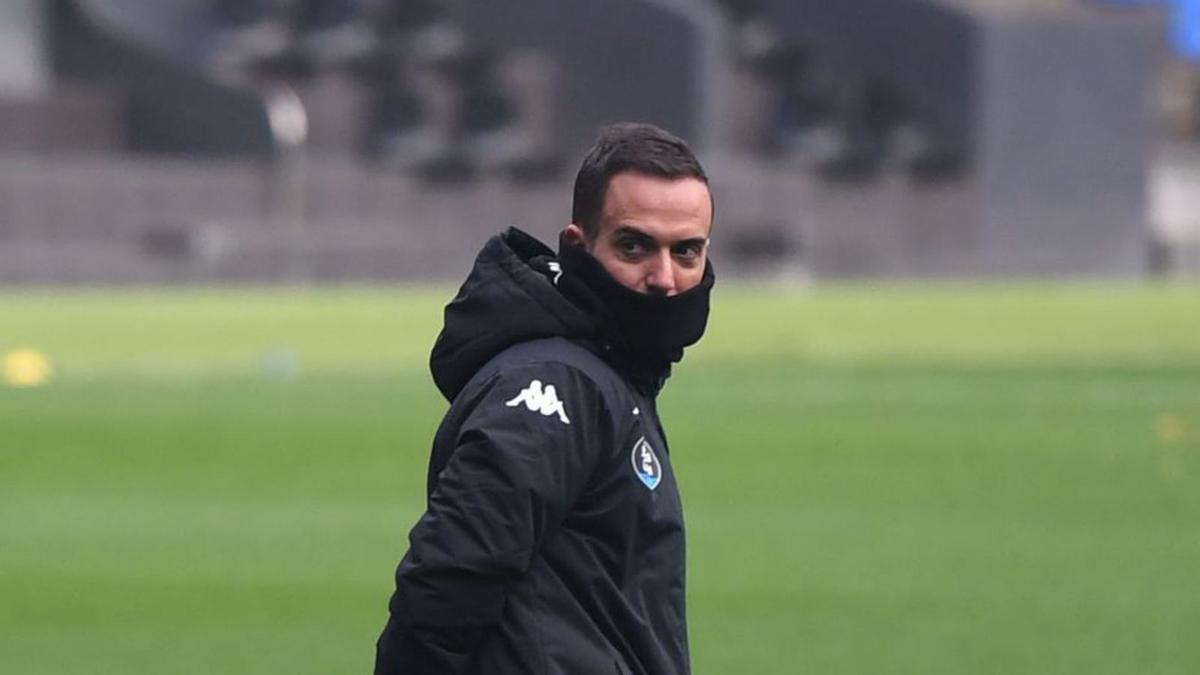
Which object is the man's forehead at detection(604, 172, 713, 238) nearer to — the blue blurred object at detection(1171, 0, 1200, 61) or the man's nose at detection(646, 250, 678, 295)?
the man's nose at detection(646, 250, 678, 295)

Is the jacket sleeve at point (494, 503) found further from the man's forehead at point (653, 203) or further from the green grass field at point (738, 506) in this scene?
the green grass field at point (738, 506)

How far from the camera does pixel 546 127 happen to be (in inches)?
2781

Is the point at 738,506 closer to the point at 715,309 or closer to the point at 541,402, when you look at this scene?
the point at 541,402

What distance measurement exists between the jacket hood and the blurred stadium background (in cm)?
566

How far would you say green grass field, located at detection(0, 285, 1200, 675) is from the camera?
10.7 meters

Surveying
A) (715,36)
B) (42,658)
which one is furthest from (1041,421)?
(715,36)

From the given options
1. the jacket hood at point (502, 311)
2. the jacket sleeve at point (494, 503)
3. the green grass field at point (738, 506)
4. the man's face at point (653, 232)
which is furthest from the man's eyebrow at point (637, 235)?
the green grass field at point (738, 506)

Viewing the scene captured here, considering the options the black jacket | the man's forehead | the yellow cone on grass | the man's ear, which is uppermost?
the man's forehead

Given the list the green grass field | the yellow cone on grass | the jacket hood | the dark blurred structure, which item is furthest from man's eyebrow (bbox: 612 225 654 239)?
the dark blurred structure

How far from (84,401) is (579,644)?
62.2 feet

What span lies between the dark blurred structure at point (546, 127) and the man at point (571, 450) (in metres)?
54.9

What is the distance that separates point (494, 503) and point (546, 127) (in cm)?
6682

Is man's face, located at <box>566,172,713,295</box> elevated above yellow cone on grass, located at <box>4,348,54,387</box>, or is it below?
above

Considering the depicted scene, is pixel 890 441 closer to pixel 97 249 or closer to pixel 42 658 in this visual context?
pixel 42 658
